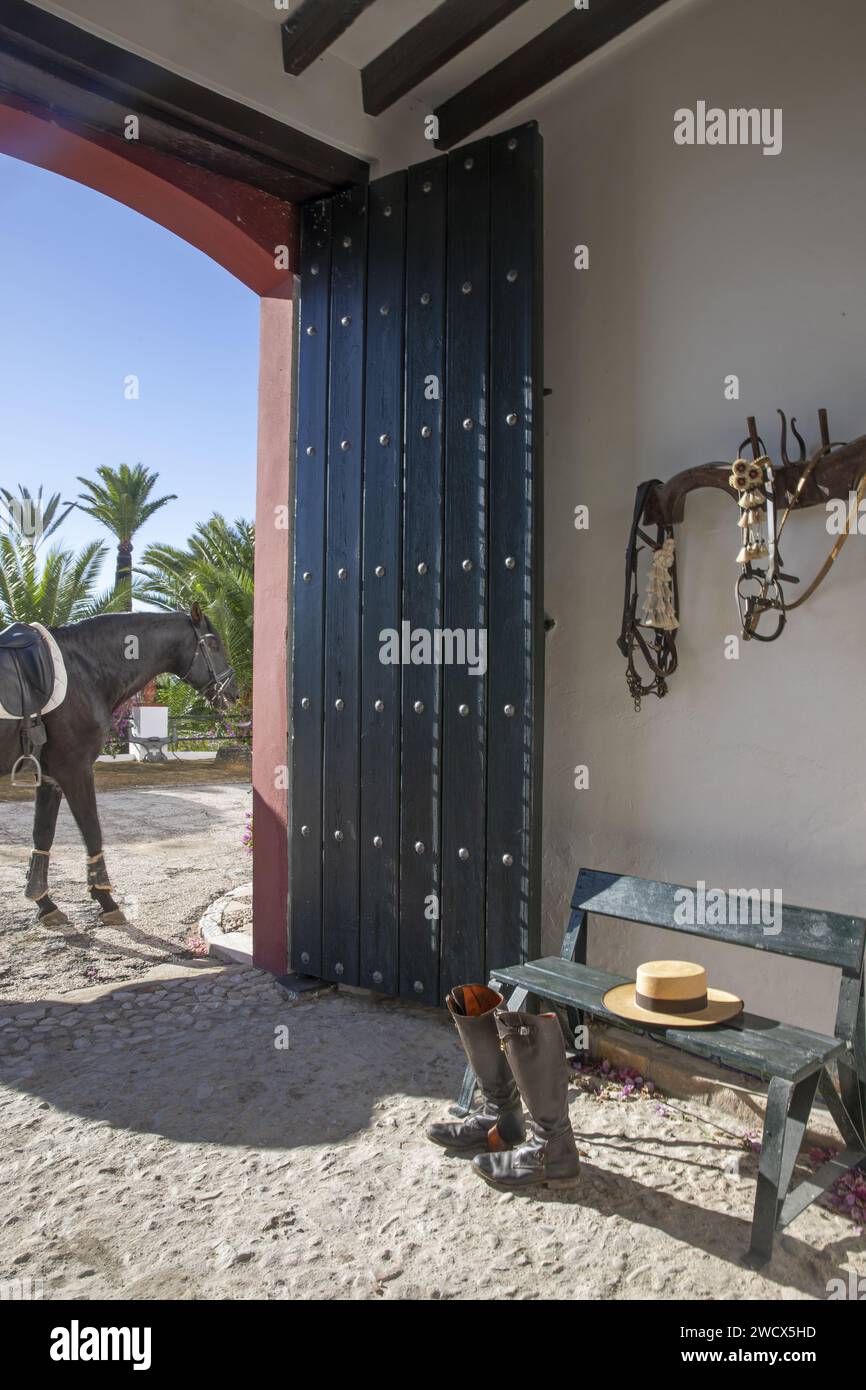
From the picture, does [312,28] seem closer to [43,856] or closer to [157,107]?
[157,107]

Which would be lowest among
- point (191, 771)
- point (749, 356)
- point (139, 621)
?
point (191, 771)

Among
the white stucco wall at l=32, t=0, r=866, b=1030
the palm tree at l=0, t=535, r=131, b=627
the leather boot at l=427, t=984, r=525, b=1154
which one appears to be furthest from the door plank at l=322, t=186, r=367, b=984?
the palm tree at l=0, t=535, r=131, b=627

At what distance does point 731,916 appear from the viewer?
2562 mm

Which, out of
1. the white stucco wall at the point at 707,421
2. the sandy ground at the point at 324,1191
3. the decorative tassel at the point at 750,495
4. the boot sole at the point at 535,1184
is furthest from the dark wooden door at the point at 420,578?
the boot sole at the point at 535,1184

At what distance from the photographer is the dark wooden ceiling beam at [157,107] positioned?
2.94 meters

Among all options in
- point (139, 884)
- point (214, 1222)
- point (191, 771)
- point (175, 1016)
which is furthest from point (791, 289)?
point (191, 771)

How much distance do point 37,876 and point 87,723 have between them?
901 mm

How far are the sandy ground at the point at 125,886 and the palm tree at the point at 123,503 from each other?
7371mm

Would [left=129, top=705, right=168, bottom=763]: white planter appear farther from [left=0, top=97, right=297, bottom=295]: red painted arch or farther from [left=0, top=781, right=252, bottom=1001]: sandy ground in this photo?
[left=0, top=97, right=297, bottom=295]: red painted arch

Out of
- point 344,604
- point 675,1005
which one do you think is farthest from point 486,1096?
point 344,604

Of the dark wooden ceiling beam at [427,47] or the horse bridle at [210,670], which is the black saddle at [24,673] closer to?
the horse bridle at [210,670]

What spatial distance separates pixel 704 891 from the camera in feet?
8.73
